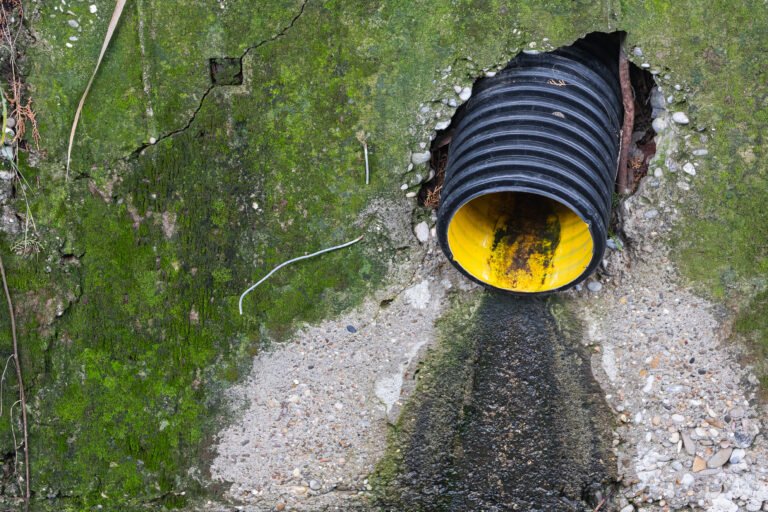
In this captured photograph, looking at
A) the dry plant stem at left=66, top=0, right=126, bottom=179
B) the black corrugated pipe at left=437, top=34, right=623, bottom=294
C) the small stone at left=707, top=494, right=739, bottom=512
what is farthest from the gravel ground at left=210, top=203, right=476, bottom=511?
the small stone at left=707, top=494, right=739, bottom=512

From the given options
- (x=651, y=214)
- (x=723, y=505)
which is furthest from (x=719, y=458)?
(x=651, y=214)

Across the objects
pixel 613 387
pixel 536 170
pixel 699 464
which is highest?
pixel 536 170

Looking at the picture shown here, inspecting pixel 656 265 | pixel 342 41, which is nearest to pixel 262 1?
pixel 342 41

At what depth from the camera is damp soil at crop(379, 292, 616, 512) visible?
2.92 metres

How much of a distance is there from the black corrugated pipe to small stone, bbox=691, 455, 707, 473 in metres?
0.94

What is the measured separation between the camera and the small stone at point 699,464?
2865 millimetres

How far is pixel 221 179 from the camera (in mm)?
2883

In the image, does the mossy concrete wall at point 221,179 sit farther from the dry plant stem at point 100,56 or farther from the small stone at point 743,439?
the small stone at point 743,439

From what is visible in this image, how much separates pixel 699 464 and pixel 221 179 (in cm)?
231

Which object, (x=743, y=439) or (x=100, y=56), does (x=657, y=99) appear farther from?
(x=100, y=56)

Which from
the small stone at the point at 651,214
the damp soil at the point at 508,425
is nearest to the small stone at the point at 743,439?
the damp soil at the point at 508,425

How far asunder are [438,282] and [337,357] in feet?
1.75

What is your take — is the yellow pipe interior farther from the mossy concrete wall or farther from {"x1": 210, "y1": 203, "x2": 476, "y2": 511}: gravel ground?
the mossy concrete wall

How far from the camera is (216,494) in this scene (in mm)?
2998
